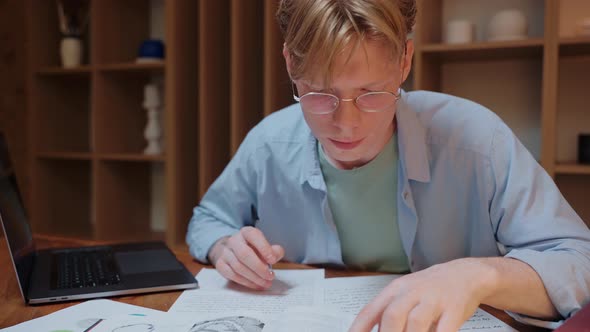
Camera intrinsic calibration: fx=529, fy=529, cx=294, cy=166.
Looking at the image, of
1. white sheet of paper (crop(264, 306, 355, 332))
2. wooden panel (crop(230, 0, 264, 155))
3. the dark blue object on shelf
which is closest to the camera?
white sheet of paper (crop(264, 306, 355, 332))

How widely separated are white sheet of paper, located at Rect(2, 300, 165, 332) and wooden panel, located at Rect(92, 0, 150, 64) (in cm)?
175

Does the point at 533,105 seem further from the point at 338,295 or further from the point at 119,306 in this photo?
the point at 119,306

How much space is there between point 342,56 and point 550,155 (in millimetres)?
1157

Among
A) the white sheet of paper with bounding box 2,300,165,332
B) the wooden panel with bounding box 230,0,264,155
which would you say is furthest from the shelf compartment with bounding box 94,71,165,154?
the white sheet of paper with bounding box 2,300,165,332

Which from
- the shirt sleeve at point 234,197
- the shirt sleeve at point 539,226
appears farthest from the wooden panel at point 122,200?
the shirt sleeve at point 539,226

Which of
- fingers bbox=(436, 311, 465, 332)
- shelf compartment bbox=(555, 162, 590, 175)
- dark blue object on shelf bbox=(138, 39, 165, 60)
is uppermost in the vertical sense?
dark blue object on shelf bbox=(138, 39, 165, 60)

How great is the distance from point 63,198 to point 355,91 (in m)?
2.29

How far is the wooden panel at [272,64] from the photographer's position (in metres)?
2.00

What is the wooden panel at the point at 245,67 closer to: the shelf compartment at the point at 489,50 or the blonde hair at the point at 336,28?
the shelf compartment at the point at 489,50

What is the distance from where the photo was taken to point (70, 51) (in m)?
2.48

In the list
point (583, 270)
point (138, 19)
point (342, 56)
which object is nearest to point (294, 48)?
point (342, 56)

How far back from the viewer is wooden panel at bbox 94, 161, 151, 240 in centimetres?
241

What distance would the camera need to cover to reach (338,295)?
0.88 meters

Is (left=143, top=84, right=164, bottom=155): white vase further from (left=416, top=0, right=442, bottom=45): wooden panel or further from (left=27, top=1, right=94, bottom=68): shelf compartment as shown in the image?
(left=416, top=0, right=442, bottom=45): wooden panel
